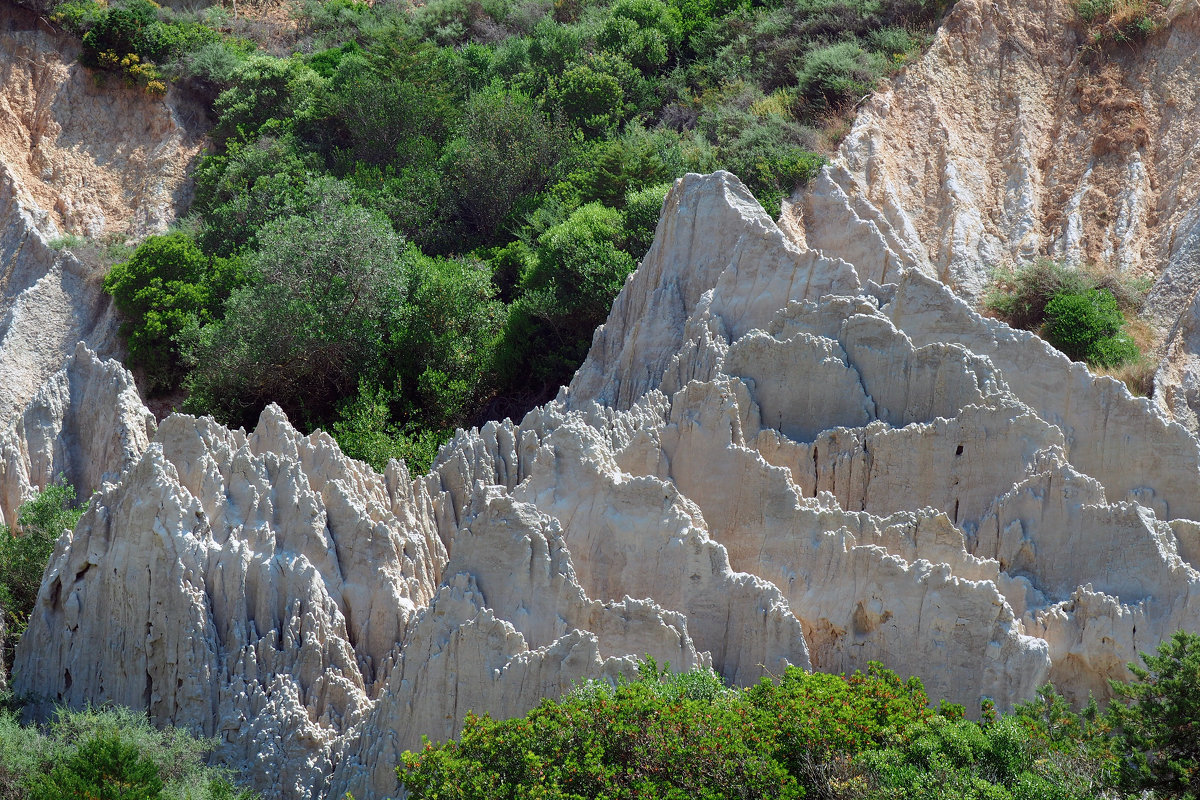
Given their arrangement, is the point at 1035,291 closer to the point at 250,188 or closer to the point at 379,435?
the point at 379,435

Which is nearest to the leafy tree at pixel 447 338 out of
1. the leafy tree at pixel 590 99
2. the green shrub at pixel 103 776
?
the leafy tree at pixel 590 99

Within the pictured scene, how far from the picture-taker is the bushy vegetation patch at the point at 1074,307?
25.5 m

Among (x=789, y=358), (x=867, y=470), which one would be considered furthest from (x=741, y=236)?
(x=867, y=470)

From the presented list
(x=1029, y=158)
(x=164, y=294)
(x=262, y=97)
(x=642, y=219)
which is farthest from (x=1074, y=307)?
(x=262, y=97)

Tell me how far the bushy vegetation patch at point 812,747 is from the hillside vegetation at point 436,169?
12.5 m

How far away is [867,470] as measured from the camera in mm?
19594

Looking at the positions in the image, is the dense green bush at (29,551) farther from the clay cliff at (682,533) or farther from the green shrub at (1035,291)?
the green shrub at (1035,291)

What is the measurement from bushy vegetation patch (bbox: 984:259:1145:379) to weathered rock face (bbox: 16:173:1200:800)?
6.02m

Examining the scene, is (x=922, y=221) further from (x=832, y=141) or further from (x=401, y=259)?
(x=401, y=259)

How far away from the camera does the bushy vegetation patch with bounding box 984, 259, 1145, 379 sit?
83.8 feet

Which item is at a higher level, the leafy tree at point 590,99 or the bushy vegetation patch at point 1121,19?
the bushy vegetation patch at point 1121,19

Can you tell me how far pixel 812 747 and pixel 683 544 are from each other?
395cm

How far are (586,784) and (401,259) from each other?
1909cm

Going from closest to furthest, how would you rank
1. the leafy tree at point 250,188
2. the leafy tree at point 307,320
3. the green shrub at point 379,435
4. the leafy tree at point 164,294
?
1. the green shrub at point 379,435
2. the leafy tree at point 307,320
3. the leafy tree at point 164,294
4. the leafy tree at point 250,188
